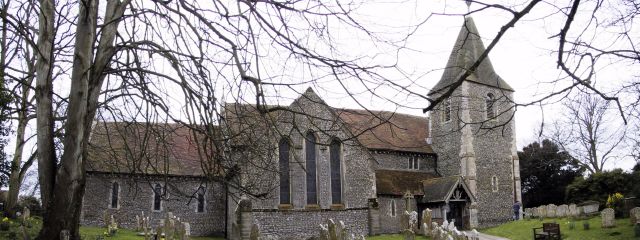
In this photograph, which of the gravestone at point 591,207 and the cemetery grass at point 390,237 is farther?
the gravestone at point 591,207

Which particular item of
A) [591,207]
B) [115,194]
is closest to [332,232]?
[115,194]

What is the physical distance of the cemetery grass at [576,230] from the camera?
19359 mm

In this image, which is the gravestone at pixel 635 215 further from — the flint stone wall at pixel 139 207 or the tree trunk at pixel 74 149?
→ the tree trunk at pixel 74 149

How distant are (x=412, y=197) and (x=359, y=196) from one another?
3.22 metres

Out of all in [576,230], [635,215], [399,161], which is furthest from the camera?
[399,161]

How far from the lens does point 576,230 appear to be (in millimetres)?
21625

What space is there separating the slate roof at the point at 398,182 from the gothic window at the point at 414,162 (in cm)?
57

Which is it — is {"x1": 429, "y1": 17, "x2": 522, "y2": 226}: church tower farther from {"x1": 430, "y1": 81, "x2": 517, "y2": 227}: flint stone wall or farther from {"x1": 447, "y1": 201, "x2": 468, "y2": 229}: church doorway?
{"x1": 447, "y1": 201, "x2": 468, "y2": 229}: church doorway

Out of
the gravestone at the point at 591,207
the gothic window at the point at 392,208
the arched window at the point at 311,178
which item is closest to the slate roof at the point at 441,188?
the gothic window at the point at 392,208

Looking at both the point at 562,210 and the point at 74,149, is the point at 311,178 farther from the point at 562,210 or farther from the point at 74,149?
the point at 74,149

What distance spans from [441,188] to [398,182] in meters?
2.19

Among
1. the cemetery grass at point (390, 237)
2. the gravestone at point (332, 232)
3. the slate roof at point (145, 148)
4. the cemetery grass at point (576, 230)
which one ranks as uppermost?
the slate roof at point (145, 148)

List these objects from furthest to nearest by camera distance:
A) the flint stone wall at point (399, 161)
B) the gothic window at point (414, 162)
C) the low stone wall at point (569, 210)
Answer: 1. the gothic window at point (414, 162)
2. the flint stone wall at point (399, 161)
3. the low stone wall at point (569, 210)

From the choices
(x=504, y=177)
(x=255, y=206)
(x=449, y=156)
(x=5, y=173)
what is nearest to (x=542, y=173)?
(x=504, y=177)
